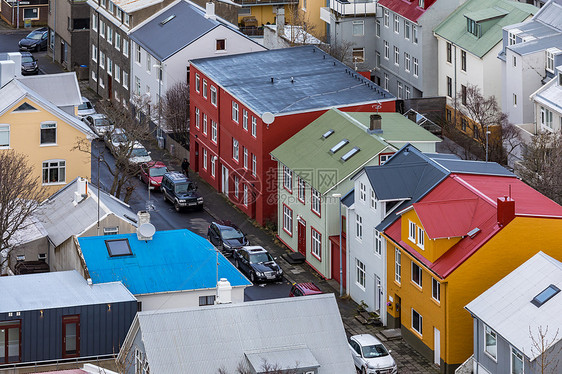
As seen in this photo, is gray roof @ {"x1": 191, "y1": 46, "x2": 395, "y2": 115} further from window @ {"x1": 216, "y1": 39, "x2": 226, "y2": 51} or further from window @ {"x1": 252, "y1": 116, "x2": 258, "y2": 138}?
window @ {"x1": 216, "y1": 39, "x2": 226, "y2": 51}

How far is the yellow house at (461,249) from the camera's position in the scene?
70.2 metres

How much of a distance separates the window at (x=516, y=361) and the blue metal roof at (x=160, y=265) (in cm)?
1421

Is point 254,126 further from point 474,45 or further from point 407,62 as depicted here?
point 407,62

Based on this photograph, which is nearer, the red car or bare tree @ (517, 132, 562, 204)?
bare tree @ (517, 132, 562, 204)

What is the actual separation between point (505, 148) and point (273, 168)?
17.2 meters

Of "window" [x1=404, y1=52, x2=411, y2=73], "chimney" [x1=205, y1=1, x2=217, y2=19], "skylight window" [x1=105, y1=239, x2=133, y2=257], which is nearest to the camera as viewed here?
"skylight window" [x1=105, y1=239, x2=133, y2=257]

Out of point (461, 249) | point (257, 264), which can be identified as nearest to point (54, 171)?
point (257, 264)

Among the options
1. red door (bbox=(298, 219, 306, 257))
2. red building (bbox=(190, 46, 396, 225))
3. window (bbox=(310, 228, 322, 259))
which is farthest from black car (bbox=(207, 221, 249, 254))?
window (bbox=(310, 228, 322, 259))

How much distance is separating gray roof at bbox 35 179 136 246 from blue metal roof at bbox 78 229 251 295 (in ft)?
14.8

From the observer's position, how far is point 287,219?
297 ft

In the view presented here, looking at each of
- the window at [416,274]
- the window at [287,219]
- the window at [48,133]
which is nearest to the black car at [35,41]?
the window at [48,133]

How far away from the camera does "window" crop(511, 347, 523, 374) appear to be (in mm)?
64188

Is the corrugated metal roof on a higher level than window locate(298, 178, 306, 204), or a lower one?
higher

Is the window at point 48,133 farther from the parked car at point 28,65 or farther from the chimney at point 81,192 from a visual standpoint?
the parked car at point 28,65
